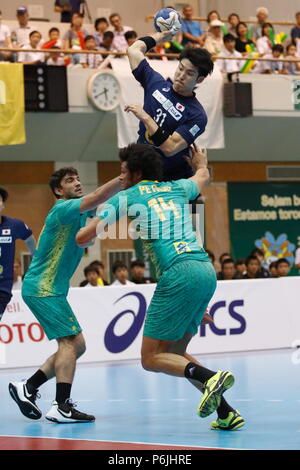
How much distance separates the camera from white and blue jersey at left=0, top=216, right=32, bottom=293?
10109mm

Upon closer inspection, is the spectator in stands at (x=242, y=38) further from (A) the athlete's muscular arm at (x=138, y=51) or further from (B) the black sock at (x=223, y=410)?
(B) the black sock at (x=223, y=410)

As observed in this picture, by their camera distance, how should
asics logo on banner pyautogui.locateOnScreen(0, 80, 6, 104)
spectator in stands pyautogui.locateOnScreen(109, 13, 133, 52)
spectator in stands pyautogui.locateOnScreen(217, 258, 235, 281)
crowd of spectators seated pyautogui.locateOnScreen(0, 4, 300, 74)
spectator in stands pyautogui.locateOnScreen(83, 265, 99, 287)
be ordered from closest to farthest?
spectator in stands pyautogui.locateOnScreen(83, 265, 99, 287) < spectator in stands pyautogui.locateOnScreen(217, 258, 235, 281) < asics logo on banner pyautogui.locateOnScreen(0, 80, 6, 104) < crowd of spectators seated pyautogui.locateOnScreen(0, 4, 300, 74) < spectator in stands pyautogui.locateOnScreen(109, 13, 133, 52)

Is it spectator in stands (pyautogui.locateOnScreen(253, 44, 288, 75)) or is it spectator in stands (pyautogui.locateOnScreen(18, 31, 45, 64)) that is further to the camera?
spectator in stands (pyautogui.locateOnScreen(253, 44, 288, 75))

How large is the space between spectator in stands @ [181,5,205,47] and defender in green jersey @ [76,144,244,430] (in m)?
15.0

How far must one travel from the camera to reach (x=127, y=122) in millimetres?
19797

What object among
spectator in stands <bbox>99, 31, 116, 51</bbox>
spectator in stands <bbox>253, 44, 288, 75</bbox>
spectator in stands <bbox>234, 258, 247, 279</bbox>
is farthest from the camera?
spectator in stands <bbox>253, 44, 288, 75</bbox>

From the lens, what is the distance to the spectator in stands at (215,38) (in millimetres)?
21891

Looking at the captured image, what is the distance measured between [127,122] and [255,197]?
21.6 ft

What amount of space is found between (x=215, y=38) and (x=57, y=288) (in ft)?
48.5

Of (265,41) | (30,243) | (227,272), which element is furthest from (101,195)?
(265,41)

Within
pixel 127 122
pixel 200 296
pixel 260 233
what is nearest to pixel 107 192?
pixel 200 296

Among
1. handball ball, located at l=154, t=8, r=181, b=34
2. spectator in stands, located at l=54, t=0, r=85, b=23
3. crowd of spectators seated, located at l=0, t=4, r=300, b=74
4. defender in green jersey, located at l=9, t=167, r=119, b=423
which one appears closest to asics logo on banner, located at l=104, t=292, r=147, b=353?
defender in green jersey, located at l=9, t=167, r=119, b=423

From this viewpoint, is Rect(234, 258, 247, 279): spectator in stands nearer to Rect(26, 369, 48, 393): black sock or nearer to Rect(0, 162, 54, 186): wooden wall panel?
Rect(0, 162, 54, 186): wooden wall panel

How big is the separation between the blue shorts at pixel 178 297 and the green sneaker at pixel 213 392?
1.77 ft
